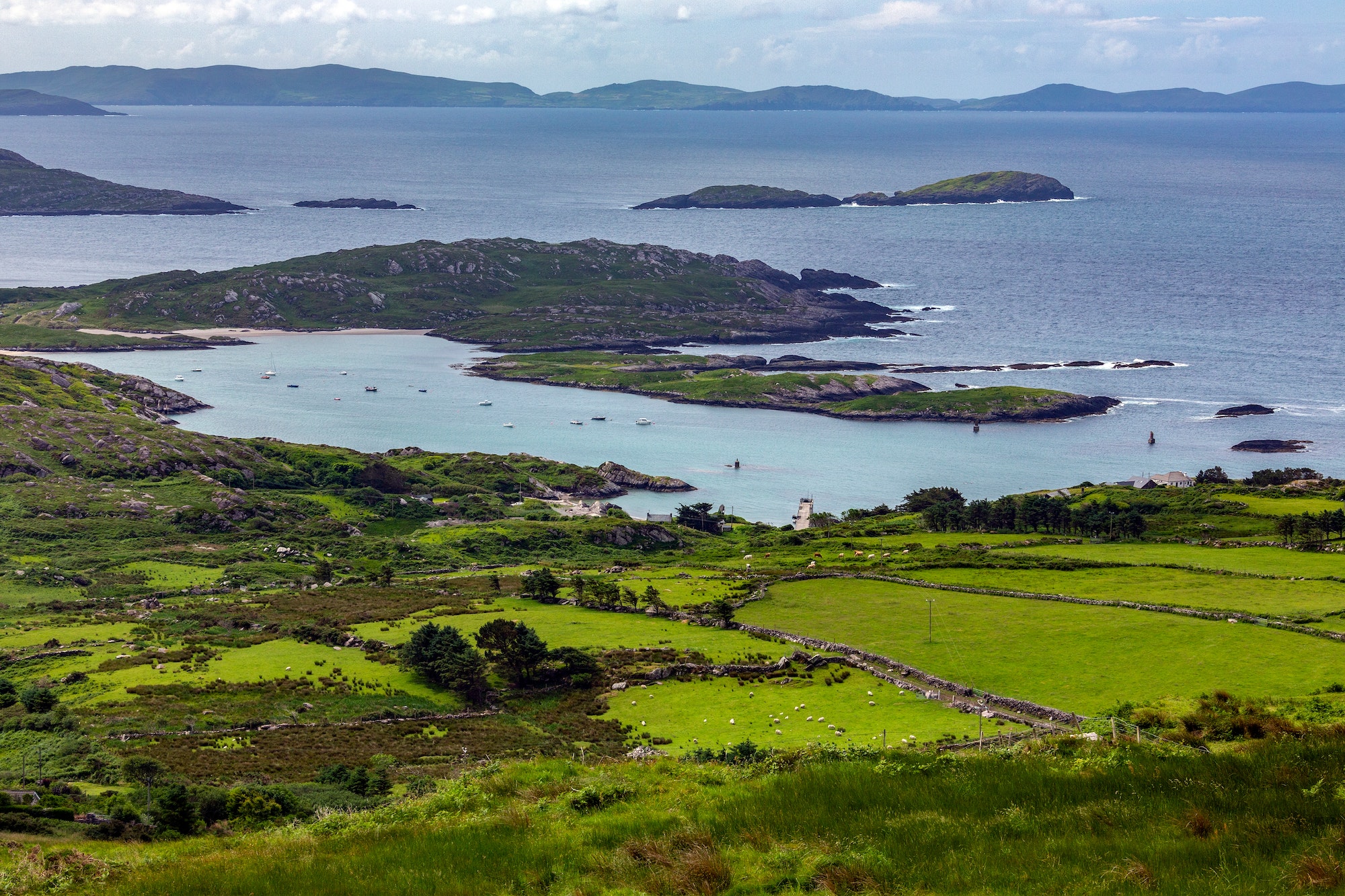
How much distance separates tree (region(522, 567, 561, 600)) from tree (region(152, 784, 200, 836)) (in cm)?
3422

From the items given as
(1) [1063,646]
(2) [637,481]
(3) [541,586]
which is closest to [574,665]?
(3) [541,586]

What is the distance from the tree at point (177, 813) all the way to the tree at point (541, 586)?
1347 inches

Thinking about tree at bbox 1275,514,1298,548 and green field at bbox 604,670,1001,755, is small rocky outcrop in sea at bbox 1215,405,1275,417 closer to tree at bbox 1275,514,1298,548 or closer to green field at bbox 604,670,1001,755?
tree at bbox 1275,514,1298,548

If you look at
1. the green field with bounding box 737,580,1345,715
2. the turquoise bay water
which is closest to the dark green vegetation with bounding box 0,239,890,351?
the turquoise bay water

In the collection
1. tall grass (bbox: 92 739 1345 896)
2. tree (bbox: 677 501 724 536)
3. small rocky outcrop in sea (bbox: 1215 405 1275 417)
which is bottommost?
tree (bbox: 677 501 724 536)

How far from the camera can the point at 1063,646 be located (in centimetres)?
4759

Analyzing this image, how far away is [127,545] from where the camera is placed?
78375 millimetres

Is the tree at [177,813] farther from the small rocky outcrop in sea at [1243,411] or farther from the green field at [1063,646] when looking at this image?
the small rocky outcrop in sea at [1243,411]

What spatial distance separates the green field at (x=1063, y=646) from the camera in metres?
41.4

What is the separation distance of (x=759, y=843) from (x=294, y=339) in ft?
543

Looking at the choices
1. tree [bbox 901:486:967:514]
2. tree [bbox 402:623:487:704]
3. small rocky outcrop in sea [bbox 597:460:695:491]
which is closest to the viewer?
tree [bbox 402:623:487:704]

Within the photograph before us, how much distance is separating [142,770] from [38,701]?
1094 cm

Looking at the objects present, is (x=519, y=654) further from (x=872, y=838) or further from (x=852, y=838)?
(x=872, y=838)

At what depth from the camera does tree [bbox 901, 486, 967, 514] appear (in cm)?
9306
